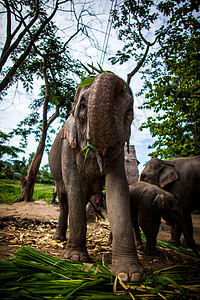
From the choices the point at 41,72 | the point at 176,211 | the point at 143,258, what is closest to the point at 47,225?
the point at 143,258

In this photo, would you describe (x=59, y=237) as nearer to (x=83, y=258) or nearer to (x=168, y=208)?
(x=83, y=258)

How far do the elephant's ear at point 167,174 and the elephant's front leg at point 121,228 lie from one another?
3124mm

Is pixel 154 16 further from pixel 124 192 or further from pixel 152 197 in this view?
pixel 124 192

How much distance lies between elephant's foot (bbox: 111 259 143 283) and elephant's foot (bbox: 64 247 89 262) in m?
0.67

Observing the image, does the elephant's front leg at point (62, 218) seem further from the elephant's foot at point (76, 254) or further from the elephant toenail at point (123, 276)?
the elephant toenail at point (123, 276)

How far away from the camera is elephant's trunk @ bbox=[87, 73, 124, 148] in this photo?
172cm

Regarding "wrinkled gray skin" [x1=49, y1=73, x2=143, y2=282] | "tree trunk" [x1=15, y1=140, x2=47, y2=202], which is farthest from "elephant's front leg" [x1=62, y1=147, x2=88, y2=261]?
"tree trunk" [x1=15, y1=140, x2=47, y2=202]

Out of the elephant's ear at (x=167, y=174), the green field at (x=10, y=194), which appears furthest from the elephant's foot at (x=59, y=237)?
the green field at (x=10, y=194)

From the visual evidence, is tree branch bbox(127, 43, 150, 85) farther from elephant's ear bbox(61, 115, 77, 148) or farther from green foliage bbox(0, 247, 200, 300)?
green foliage bbox(0, 247, 200, 300)

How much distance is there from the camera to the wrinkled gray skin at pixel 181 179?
16.3 ft

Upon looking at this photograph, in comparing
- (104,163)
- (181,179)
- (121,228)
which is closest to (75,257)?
(121,228)

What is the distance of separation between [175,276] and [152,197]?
1566mm

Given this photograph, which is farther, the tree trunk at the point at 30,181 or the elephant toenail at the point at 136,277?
the tree trunk at the point at 30,181

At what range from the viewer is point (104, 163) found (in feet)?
7.43
